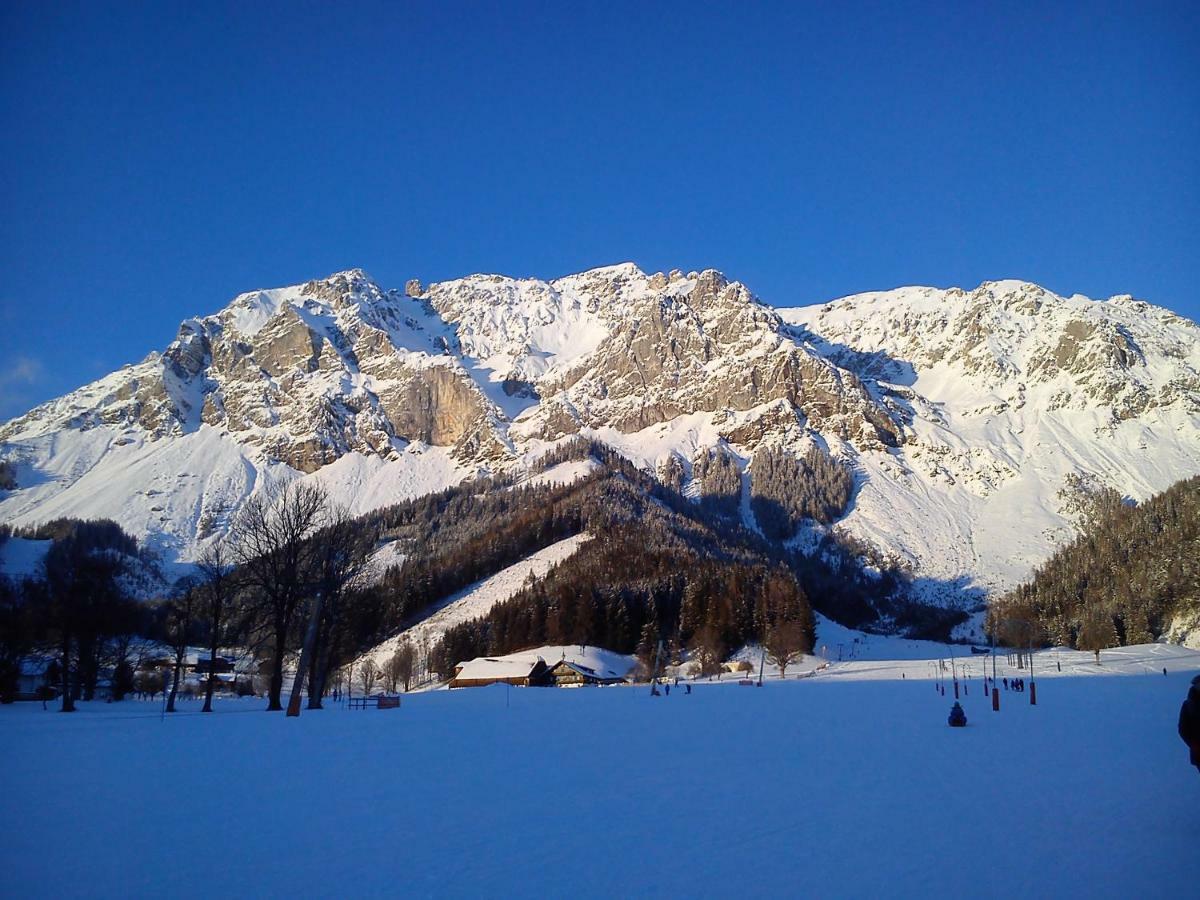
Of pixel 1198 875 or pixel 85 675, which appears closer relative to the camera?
pixel 1198 875

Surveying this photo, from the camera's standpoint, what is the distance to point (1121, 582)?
4973 inches

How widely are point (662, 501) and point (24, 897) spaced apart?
181 meters

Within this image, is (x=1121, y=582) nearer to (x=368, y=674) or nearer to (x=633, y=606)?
(x=633, y=606)

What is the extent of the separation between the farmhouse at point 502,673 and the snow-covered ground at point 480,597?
27.6m

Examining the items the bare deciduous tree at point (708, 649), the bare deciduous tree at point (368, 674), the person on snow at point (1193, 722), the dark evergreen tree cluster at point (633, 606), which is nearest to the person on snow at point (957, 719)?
the person on snow at point (1193, 722)

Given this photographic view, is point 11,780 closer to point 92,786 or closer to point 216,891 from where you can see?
point 92,786

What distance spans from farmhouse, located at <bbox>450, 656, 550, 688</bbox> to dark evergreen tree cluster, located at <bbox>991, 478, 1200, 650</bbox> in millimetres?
65783

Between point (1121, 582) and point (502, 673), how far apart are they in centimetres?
9889

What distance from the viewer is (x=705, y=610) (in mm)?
108375

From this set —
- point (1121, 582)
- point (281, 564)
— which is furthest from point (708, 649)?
point (1121, 582)

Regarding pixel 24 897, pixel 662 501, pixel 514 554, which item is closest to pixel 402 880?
pixel 24 897

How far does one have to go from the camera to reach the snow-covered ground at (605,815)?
8.26 metres

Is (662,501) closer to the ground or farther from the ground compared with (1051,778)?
farther from the ground

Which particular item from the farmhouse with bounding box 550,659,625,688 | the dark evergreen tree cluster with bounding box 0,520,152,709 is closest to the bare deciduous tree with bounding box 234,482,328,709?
the dark evergreen tree cluster with bounding box 0,520,152,709
